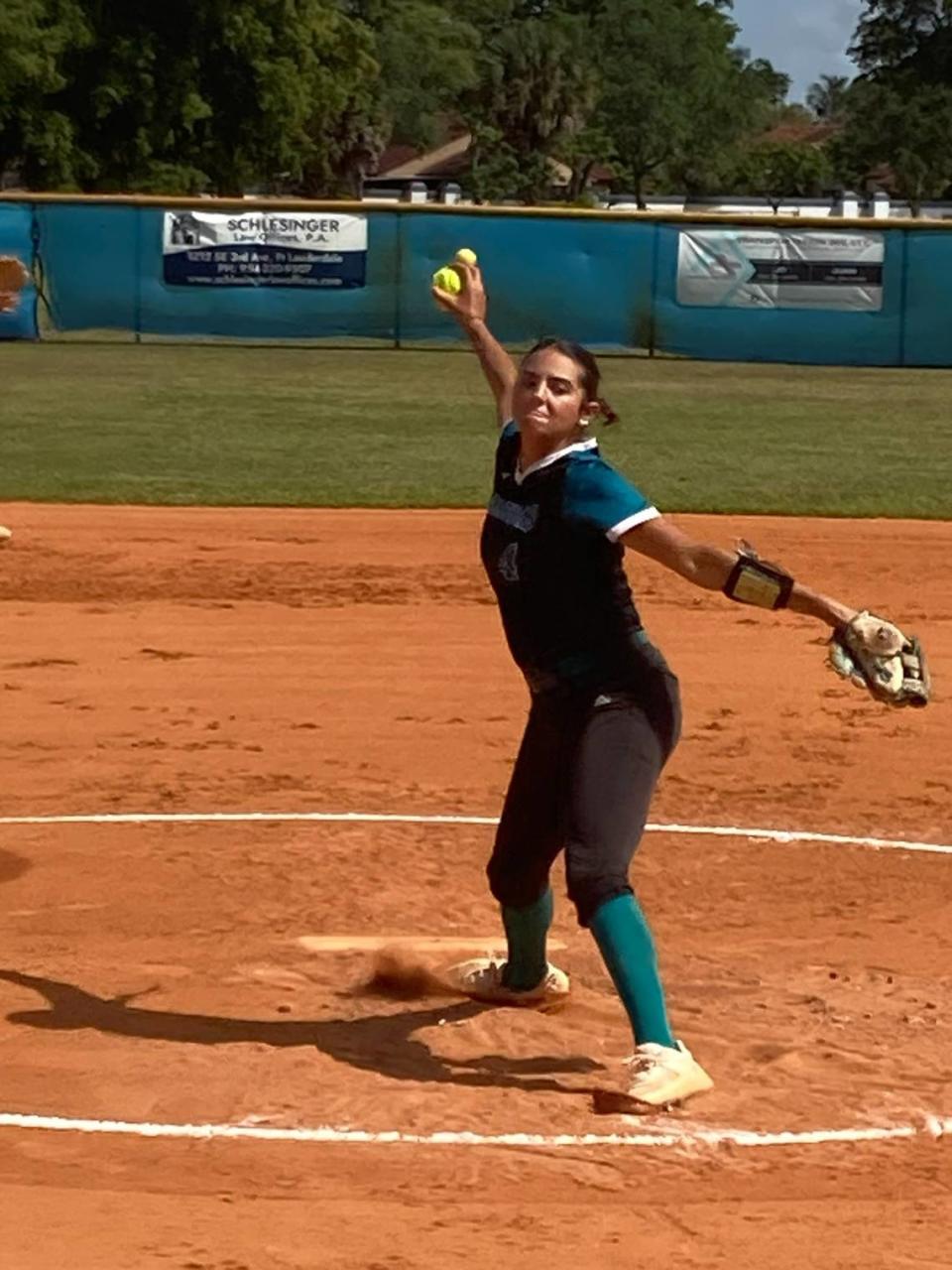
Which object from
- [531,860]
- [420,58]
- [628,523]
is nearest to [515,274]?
[531,860]

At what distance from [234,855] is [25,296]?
24487 mm

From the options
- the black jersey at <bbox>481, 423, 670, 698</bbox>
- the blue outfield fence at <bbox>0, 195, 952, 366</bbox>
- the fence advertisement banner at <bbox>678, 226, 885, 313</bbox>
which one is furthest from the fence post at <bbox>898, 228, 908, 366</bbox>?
the black jersey at <bbox>481, 423, 670, 698</bbox>

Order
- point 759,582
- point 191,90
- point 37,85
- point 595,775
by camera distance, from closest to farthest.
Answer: point 759,582 < point 595,775 < point 37,85 < point 191,90

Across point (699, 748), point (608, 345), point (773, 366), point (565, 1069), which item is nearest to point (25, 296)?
point (608, 345)

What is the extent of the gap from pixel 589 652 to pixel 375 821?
3.05 metres

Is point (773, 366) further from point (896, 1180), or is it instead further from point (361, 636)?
point (896, 1180)

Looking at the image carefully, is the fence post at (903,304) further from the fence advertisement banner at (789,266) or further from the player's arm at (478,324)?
the player's arm at (478,324)

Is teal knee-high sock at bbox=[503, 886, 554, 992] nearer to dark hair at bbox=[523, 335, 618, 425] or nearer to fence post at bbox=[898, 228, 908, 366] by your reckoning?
dark hair at bbox=[523, 335, 618, 425]

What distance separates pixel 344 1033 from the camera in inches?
→ 248

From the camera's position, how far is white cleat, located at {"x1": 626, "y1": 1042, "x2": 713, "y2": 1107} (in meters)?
5.50

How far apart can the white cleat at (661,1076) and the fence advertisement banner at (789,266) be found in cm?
2607

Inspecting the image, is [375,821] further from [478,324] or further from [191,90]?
[191,90]

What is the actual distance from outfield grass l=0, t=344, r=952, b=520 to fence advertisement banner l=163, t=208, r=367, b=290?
158 centimetres

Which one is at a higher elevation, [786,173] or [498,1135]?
[786,173]
